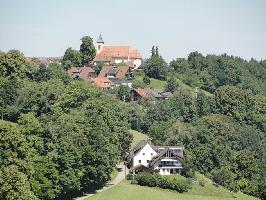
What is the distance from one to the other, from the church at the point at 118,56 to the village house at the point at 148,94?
68.2 ft

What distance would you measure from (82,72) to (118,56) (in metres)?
20.9

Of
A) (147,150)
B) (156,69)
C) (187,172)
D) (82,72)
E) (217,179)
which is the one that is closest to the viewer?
(187,172)

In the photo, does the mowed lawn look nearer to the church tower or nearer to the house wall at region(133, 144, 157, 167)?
the house wall at region(133, 144, 157, 167)

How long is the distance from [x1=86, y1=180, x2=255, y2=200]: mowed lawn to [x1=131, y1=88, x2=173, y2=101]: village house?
39.9 meters

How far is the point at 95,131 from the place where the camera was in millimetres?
69062

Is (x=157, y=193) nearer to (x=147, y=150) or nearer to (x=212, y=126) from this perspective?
(x=147, y=150)

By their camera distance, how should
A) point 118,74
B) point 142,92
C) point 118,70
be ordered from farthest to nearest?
point 118,70, point 118,74, point 142,92

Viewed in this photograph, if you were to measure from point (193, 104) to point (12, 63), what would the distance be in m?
41.1

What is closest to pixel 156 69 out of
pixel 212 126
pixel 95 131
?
pixel 212 126

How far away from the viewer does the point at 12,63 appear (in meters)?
92.2

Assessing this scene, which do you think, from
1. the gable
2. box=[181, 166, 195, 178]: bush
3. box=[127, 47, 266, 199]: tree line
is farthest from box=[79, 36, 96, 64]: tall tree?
box=[181, 166, 195, 178]: bush

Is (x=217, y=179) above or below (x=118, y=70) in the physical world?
below

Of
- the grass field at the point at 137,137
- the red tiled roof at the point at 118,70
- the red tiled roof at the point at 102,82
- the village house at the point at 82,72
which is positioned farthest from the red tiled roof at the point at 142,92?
the grass field at the point at 137,137

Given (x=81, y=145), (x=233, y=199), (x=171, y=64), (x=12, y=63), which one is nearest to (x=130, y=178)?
(x=81, y=145)
